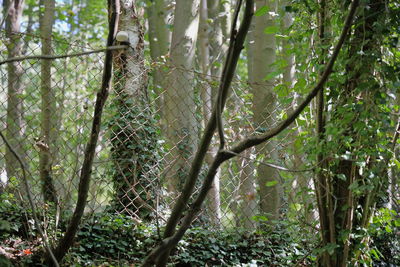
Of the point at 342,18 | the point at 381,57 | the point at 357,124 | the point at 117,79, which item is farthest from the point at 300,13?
the point at 117,79

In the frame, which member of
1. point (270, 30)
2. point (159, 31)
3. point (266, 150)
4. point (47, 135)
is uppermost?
point (159, 31)

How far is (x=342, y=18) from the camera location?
2.89 meters

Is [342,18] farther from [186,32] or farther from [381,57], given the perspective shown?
[186,32]

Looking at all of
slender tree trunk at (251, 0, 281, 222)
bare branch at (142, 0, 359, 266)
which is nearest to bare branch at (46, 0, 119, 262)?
bare branch at (142, 0, 359, 266)

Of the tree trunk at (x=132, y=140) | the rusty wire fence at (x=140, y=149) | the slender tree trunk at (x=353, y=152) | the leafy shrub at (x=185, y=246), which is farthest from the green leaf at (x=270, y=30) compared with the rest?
the leafy shrub at (x=185, y=246)

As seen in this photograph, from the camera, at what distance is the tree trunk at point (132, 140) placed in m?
4.20

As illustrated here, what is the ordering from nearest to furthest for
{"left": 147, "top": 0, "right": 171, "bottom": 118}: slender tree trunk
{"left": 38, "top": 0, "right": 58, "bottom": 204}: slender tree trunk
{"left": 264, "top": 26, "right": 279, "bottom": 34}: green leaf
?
{"left": 264, "top": 26, "right": 279, "bottom": 34}: green leaf, {"left": 38, "top": 0, "right": 58, "bottom": 204}: slender tree trunk, {"left": 147, "top": 0, "right": 171, "bottom": 118}: slender tree trunk

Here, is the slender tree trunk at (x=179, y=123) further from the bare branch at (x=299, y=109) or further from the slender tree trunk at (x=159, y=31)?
the slender tree trunk at (x=159, y=31)

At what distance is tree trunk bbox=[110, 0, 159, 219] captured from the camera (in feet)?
13.8

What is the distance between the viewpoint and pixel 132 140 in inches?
170

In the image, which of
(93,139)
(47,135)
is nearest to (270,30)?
(93,139)

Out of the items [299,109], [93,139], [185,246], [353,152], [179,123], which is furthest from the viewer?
[179,123]

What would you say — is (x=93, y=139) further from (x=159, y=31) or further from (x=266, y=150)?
(x=159, y=31)

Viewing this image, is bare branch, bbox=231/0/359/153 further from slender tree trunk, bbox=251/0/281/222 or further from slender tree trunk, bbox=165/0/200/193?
slender tree trunk, bbox=251/0/281/222
